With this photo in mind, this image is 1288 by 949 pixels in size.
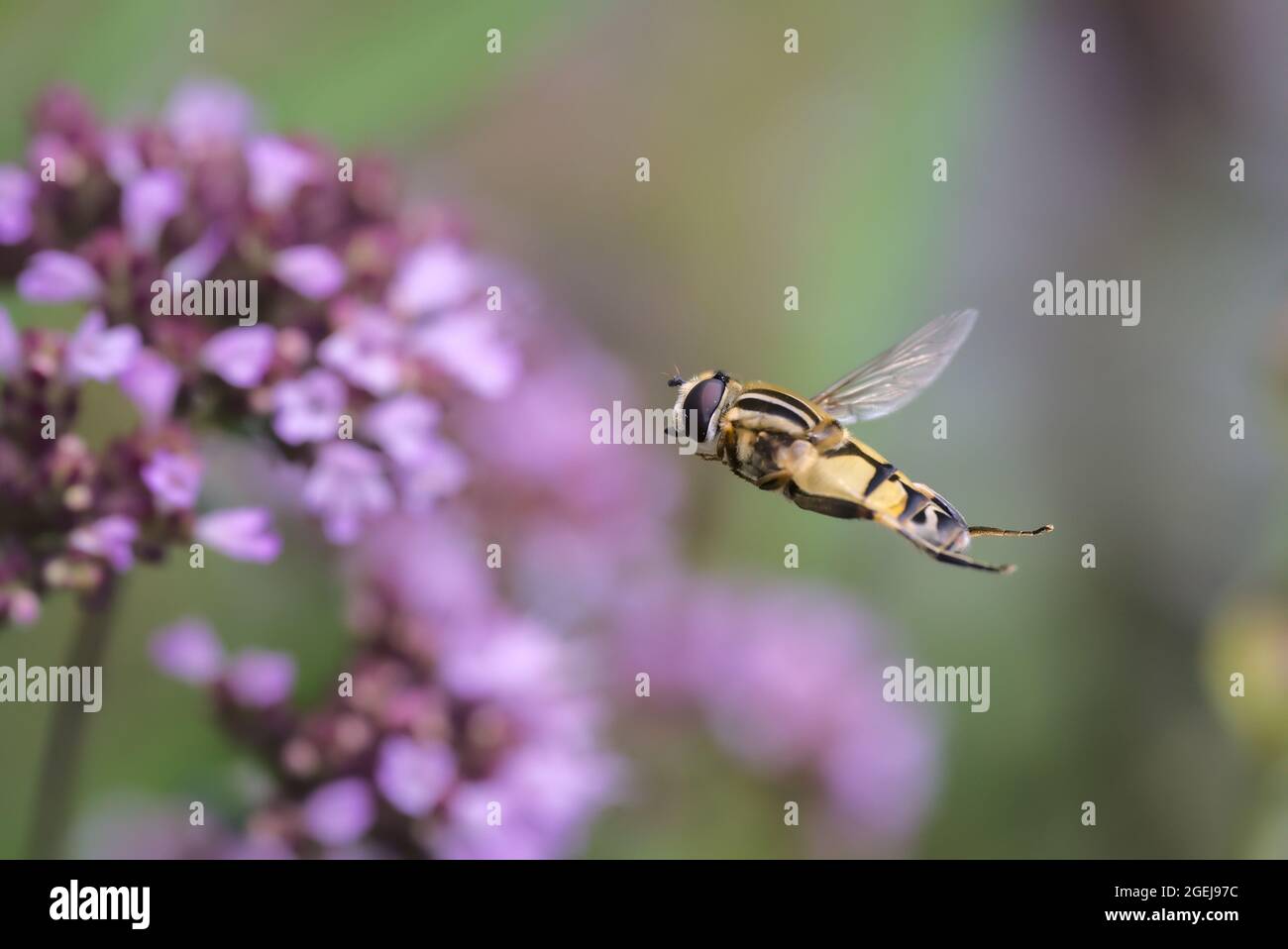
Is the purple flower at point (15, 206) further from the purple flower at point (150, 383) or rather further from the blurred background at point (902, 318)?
the blurred background at point (902, 318)

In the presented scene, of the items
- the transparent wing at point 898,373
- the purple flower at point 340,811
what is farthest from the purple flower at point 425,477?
the transparent wing at point 898,373

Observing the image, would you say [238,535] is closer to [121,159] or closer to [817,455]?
[121,159]

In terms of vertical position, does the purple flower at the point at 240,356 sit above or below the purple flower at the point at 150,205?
below

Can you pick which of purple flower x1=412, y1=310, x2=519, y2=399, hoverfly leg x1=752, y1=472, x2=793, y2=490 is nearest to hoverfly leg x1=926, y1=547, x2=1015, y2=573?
hoverfly leg x1=752, y1=472, x2=793, y2=490

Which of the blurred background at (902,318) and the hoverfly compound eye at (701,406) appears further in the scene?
the blurred background at (902,318)

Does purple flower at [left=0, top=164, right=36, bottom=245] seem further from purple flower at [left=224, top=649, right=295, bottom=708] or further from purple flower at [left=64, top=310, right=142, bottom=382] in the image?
purple flower at [left=224, top=649, right=295, bottom=708]
